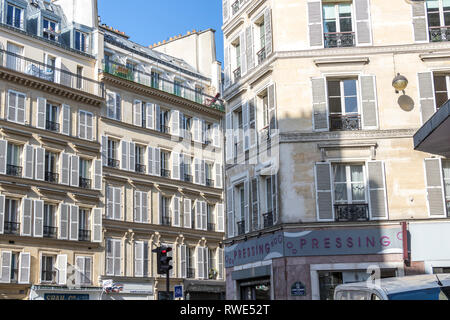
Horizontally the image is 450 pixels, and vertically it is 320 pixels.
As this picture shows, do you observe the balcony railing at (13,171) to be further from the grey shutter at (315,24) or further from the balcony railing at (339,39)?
the balcony railing at (339,39)

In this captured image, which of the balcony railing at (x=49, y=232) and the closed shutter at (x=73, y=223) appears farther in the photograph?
the closed shutter at (x=73, y=223)

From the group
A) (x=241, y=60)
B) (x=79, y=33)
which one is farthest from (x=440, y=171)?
(x=79, y=33)

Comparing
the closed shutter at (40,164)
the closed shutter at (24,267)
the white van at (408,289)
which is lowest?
the white van at (408,289)

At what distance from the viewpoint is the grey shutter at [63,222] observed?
1282 inches

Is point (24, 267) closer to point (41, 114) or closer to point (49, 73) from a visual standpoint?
point (41, 114)

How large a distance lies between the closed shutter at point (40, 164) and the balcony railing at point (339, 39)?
1802 cm

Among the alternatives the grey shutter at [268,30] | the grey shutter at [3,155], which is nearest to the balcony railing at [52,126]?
the grey shutter at [3,155]

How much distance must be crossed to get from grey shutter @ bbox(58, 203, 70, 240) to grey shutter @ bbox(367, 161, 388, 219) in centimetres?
1912

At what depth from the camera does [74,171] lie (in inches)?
1332

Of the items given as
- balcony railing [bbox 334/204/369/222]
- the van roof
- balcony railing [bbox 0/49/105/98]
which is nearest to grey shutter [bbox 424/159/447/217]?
balcony railing [bbox 334/204/369/222]

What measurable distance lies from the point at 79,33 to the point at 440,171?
80.5 ft

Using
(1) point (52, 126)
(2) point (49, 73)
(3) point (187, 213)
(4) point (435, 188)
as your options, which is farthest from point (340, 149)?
(3) point (187, 213)

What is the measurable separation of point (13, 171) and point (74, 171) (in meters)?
3.45
